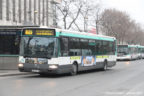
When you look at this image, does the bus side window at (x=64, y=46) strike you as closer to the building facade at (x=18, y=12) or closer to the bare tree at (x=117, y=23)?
the building facade at (x=18, y=12)

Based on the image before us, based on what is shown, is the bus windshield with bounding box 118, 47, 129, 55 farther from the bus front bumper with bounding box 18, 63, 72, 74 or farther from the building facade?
the bus front bumper with bounding box 18, 63, 72, 74

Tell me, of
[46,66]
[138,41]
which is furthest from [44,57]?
[138,41]

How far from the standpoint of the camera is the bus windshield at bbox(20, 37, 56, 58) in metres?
17.0

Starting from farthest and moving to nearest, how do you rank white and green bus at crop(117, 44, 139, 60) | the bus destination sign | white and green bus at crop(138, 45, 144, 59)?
white and green bus at crop(138, 45, 144, 59), white and green bus at crop(117, 44, 139, 60), the bus destination sign

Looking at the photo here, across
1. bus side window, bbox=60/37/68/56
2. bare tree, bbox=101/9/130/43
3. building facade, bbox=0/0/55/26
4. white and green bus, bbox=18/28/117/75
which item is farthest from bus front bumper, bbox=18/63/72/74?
bare tree, bbox=101/9/130/43

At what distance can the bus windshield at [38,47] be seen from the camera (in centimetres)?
1698

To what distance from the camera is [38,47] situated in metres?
17.1

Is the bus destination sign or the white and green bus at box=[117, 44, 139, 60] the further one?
the white and green bus at box=[117, 44, 139, 60]

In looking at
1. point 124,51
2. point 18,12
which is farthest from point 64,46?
point 18,12

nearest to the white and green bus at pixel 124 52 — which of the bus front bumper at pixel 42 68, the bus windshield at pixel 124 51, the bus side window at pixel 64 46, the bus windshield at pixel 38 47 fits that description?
the bus windshield at pixel 124 51

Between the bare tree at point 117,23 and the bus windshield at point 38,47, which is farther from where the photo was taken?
the bare tree at point 117,23

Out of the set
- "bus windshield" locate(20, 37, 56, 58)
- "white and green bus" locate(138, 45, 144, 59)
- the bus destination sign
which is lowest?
"white and green bus" locate(138, 45, 144, 59)

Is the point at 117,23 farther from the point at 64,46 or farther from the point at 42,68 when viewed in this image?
the point at 42,68

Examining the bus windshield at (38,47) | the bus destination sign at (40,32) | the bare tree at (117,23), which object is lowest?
the bus windshield at (38,47)
